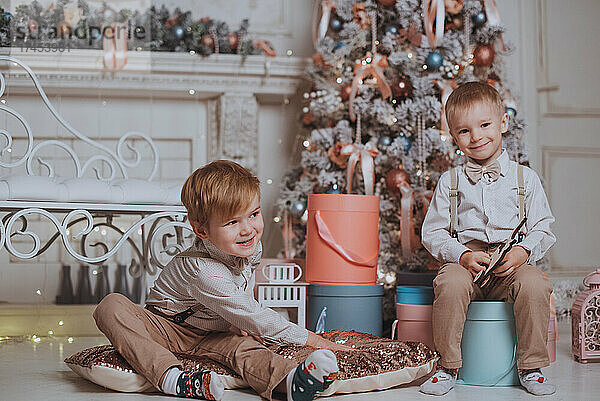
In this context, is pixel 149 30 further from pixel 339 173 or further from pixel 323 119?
pixel 339 173

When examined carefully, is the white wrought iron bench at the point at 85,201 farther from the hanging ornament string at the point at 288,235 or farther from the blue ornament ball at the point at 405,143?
the blue ornament ball at the point at 405,143

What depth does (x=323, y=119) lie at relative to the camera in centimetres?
301

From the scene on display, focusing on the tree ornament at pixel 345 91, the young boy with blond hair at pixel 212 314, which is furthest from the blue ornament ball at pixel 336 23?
the young boy with blond hair at pixel 212 314

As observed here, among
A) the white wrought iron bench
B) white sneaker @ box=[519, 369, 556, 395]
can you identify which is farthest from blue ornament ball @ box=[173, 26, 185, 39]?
white sneaker @ box=[519, 369, 556, 395]

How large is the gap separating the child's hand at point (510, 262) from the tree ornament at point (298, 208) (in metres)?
1.10

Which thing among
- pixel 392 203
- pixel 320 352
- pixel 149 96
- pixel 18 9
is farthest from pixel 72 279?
pixel 320 352

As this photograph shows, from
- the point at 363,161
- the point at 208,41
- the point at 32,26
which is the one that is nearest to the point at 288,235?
the point at 363,161

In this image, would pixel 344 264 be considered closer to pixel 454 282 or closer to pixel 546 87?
pixel 454 282

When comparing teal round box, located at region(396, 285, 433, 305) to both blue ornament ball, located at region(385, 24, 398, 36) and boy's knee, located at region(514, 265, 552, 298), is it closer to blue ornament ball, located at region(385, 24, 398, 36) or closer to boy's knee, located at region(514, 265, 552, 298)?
boy's knee, located at region(514, 265, 552, 298)

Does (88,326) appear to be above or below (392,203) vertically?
below

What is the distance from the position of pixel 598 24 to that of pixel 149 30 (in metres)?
2.30

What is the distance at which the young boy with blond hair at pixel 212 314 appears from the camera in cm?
168

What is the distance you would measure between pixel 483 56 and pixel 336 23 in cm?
62

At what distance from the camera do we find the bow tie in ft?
6.89
